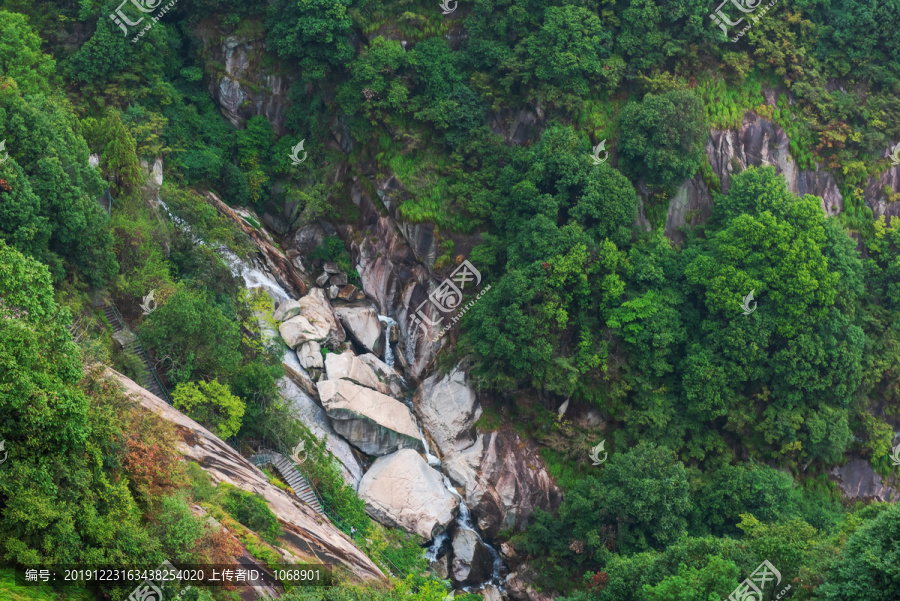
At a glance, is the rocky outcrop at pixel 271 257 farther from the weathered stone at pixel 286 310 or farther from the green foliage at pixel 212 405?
the green foliage at pixel 212 405

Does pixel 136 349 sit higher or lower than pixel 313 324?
higher

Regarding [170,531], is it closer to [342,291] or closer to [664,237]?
[342,291]

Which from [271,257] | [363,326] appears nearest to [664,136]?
[363,326]

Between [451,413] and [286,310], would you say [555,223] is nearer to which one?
[451,413]

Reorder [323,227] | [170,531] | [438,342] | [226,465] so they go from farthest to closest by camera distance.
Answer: [323,227], [438,342], [226,465], [170,531]

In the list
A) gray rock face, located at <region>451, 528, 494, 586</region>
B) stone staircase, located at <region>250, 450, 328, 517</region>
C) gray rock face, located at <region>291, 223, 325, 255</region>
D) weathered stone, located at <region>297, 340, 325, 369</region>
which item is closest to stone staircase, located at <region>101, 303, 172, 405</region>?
stone staircase, located at <region>250, 450, 328, 517</region>

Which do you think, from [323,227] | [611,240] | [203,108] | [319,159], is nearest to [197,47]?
[203,108]

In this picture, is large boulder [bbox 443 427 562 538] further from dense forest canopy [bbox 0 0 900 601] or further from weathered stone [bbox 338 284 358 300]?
weathered stone [bbox 338 284 358 300]
